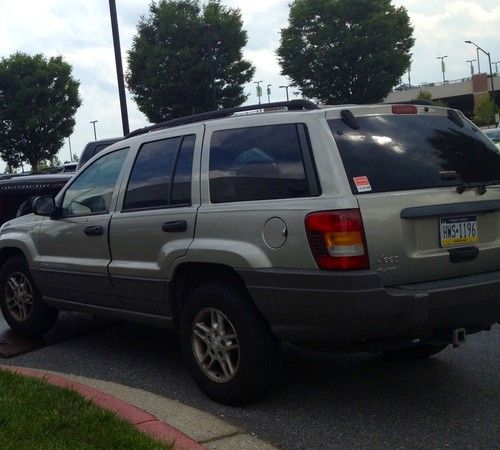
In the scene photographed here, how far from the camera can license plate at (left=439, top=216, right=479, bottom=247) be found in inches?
167

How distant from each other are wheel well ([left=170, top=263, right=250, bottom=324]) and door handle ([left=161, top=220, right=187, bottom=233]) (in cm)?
24

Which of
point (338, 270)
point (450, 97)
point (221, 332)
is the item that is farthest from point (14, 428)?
point (450, 97)

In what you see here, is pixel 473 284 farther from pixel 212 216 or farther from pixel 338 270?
pixel 212 216

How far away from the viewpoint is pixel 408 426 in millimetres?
4223

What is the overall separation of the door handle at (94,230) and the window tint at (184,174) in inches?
32.6

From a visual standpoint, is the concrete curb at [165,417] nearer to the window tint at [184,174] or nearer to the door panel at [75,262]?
the door panel at [75,262]

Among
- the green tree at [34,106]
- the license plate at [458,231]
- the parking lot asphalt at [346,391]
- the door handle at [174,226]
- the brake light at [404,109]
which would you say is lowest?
the parking lot asphalt at [346,391]

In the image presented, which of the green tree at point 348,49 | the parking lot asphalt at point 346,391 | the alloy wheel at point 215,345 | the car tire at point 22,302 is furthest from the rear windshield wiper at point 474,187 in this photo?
the green tree at point 348,49

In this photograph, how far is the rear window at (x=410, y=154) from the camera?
4238mm

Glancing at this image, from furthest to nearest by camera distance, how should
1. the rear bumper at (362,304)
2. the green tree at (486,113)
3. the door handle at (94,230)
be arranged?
the green tree at (486,113) → the door handle at (94,230) → the rear bumper at (362,304)

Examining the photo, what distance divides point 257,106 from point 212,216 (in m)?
0.87

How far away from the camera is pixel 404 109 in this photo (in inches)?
183

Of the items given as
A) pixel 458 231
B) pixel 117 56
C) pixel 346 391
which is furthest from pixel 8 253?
pixel 117 56

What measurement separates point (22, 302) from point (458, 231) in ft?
13.4
